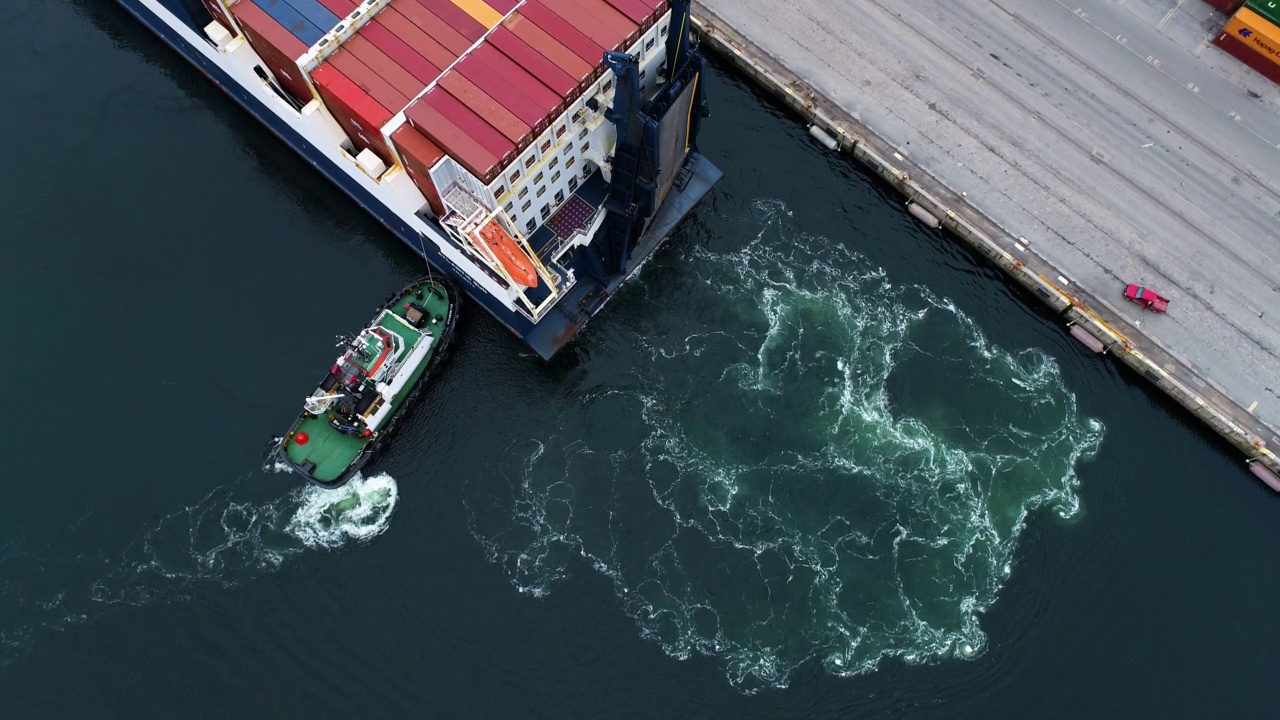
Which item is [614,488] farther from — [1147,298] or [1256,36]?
[1256,36]

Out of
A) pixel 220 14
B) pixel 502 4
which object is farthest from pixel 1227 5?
pixel 220 14

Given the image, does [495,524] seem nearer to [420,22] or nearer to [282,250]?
[282,250]

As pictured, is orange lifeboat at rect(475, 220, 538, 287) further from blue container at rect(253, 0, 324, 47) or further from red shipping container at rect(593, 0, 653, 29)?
blue container at rect(253, 0, 324, 47)

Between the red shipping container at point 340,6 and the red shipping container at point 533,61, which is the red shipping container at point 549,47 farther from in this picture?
the red shipping container at point 340,6

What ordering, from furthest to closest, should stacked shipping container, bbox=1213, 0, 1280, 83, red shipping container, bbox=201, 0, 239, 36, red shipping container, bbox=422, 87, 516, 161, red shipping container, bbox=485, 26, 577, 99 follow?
stacked shipping container, bbox=1213, 0, 1280, 83 < red shipping container, bbox=201, 0, 239, 36 < red shipping container, bbox=485, 26, 577, 99 < red shipping container, bbox=422, 87, 516, 161

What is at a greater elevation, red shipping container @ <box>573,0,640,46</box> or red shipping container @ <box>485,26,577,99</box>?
red shipping container @ <box>573,0,640,46</box>

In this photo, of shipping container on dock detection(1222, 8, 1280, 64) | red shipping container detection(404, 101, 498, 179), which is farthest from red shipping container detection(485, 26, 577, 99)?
shipping container on dock detection(1222, 8, 1280, 64)

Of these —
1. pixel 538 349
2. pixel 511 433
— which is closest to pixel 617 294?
pixel 538 349

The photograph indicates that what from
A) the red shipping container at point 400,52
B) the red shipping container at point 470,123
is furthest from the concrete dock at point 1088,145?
the red shipping container at point 470,123
